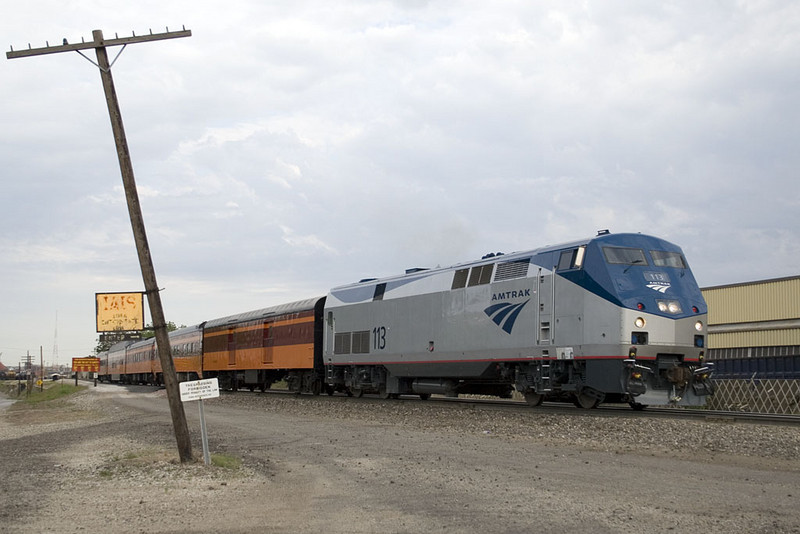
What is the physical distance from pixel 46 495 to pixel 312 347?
2136cm

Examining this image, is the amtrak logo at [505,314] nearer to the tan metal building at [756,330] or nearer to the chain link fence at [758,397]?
the chain link fence at [758,397]

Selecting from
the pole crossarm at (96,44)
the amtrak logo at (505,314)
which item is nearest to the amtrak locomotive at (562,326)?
the amtrak logo at (505,314)

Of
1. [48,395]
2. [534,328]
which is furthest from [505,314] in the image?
[48,395]

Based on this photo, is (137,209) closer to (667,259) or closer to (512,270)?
(512,270)

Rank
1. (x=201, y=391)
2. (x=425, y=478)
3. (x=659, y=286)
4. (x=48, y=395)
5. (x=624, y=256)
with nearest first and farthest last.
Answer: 1. (x=425, y=478)
2. (x=201, y=391)
3. (x=659, y=286)
4. (x=624, y=256)
5. (x=48, y=395)

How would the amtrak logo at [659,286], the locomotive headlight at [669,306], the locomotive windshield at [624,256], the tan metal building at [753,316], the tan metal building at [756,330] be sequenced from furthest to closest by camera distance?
1. the tan metal building at [753,316]
2. the tan metal building at [756,330]
3. the locomotive windshield at [624,256]
4. the amtrak logo at [659,286]
5. the locomotive headlight at [669,306]

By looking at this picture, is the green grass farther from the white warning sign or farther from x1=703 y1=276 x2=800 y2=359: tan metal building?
the white warning sign

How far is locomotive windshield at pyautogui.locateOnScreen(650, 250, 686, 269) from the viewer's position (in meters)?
19.1

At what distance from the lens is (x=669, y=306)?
18.3m

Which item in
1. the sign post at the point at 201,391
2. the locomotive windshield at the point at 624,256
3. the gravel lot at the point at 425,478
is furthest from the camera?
the locomotive windshield at the point at 624,256

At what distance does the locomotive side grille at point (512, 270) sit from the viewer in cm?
2075

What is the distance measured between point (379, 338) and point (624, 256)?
1047cm

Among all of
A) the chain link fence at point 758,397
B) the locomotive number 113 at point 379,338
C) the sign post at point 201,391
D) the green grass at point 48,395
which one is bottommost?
the green grass at point 48,395

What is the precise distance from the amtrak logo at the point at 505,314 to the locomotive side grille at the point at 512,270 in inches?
29.1
